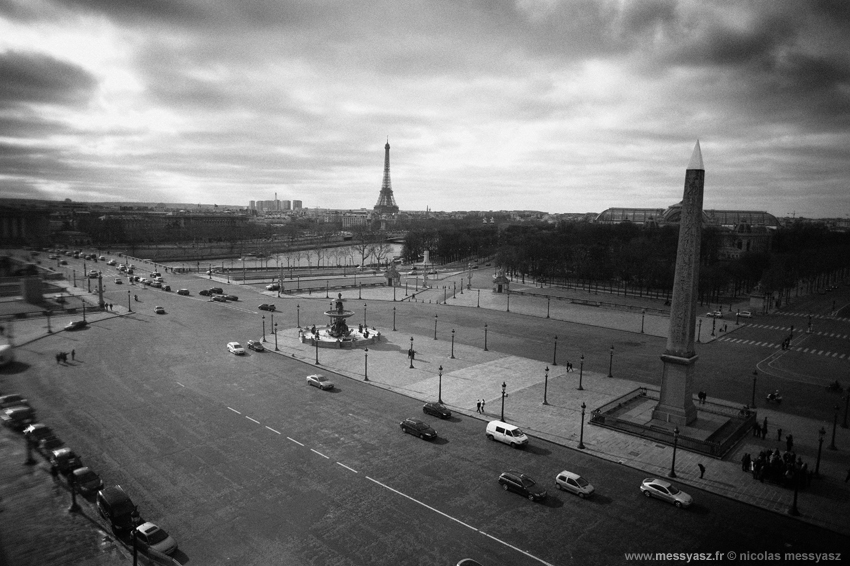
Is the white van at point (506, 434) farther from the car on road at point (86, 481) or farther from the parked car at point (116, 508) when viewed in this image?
the car on road at point (86, 481)

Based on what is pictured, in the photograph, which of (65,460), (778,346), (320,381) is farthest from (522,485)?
(778,346)

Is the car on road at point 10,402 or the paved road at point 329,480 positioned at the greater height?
the car on road at point 10,402

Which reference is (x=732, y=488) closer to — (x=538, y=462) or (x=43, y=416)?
(x=538, y=462)

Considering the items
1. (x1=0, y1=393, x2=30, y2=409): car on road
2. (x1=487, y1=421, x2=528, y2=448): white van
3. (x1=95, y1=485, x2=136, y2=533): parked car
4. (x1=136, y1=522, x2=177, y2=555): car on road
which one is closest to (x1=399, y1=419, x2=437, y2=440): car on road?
(x1=487, y1=421, x2=528, y2=448): white van

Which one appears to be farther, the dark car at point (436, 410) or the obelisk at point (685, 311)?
the dark car at point (436, 410)

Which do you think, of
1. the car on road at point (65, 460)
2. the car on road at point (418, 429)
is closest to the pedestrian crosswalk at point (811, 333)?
the car on road at point (418, 429)

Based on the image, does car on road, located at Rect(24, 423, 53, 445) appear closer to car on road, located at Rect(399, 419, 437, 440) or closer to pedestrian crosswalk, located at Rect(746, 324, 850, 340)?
car on road, located at Rect(399, 419, 437, 440)

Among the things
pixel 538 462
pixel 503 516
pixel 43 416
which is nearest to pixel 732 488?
pixel 538 462

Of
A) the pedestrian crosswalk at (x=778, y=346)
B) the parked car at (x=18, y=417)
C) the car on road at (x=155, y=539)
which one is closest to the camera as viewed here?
the car on road at (x=155, y=539)
